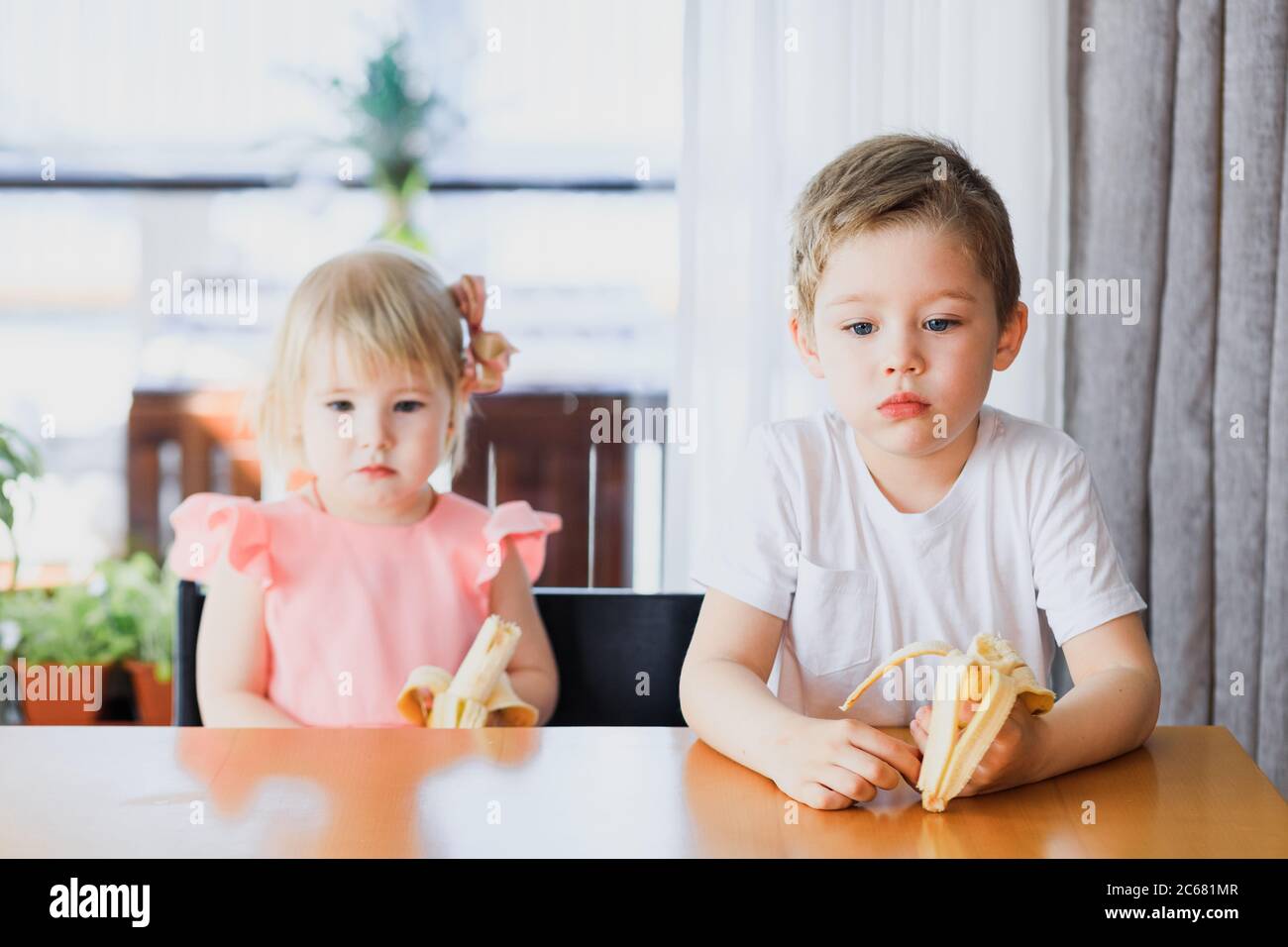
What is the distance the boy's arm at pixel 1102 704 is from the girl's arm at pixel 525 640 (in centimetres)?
56

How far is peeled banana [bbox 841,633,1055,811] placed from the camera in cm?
76

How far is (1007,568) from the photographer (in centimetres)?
117

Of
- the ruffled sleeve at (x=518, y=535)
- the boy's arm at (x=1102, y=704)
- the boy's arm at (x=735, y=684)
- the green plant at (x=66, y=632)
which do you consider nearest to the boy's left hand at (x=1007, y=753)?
the boy's arm at (x=1102, y=704)

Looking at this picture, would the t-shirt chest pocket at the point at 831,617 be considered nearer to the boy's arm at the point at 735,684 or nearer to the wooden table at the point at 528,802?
the boy's arm at the point at 735,684

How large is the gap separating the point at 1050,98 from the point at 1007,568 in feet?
4.28

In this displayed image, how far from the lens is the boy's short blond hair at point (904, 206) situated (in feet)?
3.54

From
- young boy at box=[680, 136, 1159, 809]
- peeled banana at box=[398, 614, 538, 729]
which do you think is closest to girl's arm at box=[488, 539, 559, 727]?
peeled banana at box=[398, 614, 538, 729]

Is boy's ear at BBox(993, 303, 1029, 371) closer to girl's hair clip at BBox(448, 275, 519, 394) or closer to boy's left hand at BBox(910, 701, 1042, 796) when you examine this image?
boy's left hand at BBox(910, 701, 1042, 796)

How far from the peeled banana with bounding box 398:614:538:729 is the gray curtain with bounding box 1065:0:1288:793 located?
111 centimetres

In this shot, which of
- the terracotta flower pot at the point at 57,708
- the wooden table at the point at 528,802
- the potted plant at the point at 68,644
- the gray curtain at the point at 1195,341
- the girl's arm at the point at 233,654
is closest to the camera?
the wooden table at the point at 528,802

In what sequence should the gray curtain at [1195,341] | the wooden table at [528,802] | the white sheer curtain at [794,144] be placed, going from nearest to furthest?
the wooden table at [528,802], the gray curtain at [1195,341], the white sheer curtain at [794,144]

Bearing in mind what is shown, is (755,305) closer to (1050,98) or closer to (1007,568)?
(1050,98)
